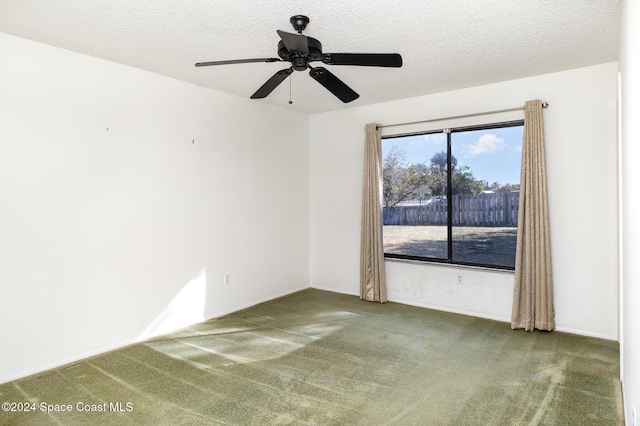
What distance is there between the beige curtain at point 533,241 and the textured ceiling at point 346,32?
0.70m

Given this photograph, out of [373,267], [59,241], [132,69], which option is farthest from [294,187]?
[59,241]

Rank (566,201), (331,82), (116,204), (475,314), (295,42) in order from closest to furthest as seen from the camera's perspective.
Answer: (295,42), (331,82), (116,204), (566,201), (475,314)

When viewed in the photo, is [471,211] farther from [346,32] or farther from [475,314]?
[346,32]

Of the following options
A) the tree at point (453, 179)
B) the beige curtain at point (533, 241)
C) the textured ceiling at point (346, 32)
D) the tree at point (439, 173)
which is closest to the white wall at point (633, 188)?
the textured ceiling at point (346, 32)

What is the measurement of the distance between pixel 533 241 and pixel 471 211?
788 mm

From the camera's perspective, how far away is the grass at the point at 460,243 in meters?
4.31

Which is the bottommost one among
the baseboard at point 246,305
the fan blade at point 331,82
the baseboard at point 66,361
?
the baseboard at point 66,361

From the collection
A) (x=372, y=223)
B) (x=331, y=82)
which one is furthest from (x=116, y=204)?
(x=372, y=223)

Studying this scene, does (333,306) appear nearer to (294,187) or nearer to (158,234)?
(294,187)

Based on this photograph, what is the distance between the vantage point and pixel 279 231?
530 cm

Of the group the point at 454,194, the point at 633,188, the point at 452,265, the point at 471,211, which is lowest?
the point at 452,265

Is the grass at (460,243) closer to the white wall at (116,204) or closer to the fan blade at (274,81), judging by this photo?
the white wall at (116,204)

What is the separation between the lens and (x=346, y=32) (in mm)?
2863

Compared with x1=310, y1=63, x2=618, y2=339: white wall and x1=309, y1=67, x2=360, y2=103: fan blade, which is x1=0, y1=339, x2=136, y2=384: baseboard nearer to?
x1=309, y1=67, x2=360, y2=103: fan blade
